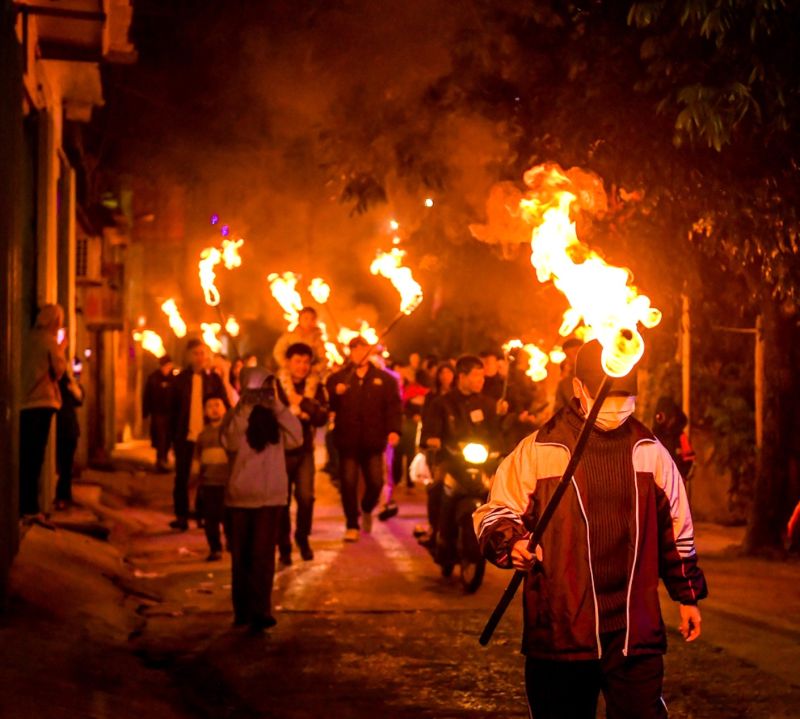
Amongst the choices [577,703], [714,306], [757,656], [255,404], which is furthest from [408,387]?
[577,703]

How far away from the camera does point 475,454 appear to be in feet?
34.6

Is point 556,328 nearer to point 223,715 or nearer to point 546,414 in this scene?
point 546,414

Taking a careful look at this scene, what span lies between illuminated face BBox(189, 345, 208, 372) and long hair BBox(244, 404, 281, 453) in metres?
5.77

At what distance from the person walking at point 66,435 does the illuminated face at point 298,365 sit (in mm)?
2769

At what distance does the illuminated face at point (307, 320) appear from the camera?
14016mm

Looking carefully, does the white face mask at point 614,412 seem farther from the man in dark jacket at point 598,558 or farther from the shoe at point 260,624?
the shoe at point 260,624

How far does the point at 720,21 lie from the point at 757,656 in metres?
4.15

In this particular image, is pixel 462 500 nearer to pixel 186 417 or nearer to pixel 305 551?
pixel 305 551

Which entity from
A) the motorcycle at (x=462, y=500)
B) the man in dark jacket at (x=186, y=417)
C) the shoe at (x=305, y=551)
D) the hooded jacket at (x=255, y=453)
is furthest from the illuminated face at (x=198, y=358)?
the hooded jacket at (x=255, y=453)

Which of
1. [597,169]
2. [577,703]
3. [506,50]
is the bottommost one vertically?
[577,703]

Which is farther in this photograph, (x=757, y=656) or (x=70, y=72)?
(x=70, y=72)

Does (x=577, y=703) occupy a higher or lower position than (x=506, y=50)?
lower

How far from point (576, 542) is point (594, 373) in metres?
0.65

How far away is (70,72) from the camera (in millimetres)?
15797
